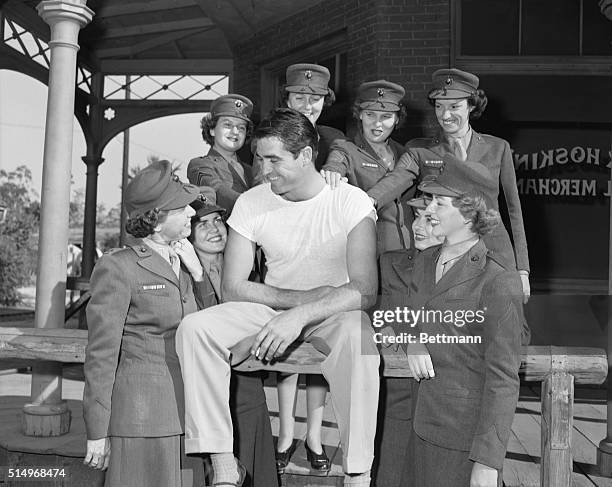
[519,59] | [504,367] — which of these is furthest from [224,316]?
[519,59]

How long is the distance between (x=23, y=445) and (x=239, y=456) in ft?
7.17

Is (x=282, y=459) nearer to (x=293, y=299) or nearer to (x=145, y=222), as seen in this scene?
(x=293, y=299)

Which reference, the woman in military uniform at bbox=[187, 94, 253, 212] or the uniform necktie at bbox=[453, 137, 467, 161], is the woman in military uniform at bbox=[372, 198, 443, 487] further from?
the woman in military uniform at bbox=[187, 94, 253, 212]

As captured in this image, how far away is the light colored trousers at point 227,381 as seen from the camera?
8.03 feet

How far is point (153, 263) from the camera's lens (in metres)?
2.76

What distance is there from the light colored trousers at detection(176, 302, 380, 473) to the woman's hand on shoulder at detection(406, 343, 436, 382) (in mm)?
136

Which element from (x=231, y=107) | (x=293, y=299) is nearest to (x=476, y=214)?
(x=293, y=299)

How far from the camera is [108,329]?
8.59 ft

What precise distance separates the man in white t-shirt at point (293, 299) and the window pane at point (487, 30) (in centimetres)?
437

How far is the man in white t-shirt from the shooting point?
8.13 ft

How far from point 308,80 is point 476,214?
160cm

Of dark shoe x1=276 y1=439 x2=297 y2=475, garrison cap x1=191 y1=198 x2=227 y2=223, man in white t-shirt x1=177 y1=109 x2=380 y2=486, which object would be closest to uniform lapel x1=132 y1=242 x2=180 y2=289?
man in white t-shirt x1=177 y1=109 x2=380 y2=486

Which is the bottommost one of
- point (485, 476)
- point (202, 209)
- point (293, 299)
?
point (485, 476)

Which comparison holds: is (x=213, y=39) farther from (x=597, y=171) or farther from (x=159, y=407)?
(x=159, y=407)
